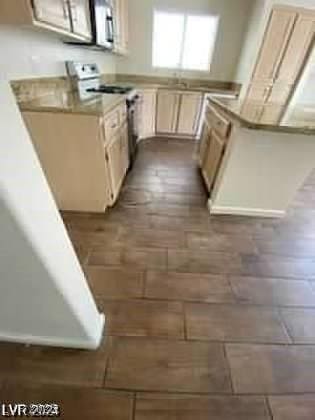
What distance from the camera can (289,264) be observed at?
5.97ft

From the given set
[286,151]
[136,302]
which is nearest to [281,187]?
[286,151]

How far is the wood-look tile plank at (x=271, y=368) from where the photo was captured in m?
1.12

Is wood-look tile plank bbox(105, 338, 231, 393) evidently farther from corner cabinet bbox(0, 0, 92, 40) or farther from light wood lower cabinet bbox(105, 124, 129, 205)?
corner cabinet bbox(0, 0, 92, 40)

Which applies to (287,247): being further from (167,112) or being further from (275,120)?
(167,112)

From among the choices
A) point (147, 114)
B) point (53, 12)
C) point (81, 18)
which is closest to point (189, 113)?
point (147, 114)

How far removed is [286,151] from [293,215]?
0.81m

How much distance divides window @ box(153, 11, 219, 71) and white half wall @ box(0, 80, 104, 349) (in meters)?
4.70

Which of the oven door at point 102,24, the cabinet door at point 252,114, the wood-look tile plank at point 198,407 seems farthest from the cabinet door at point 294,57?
the wood-look tile plank at point 198,407

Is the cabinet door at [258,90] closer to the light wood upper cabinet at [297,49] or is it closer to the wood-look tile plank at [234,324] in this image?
the light wood upper cabinet at [297,49]

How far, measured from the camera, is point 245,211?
230cm

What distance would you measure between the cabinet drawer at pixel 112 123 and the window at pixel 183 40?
3.02 meters

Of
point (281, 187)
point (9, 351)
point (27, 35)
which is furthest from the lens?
point (281, 187)

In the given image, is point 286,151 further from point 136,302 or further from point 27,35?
point 27,35

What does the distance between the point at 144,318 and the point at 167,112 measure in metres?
3.73
